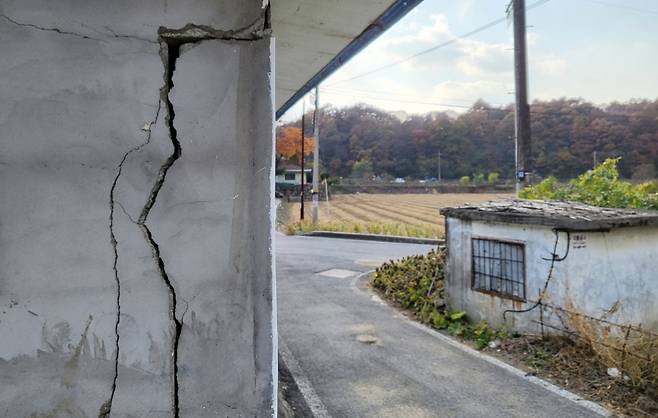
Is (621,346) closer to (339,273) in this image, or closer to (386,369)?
(386,369)

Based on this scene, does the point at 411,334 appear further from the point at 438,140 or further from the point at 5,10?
the point at 438,140

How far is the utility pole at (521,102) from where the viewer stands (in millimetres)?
11516

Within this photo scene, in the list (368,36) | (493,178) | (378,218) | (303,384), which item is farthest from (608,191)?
(493,178)

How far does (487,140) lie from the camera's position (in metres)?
55.9

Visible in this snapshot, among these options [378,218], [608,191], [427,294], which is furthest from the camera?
[378,218]

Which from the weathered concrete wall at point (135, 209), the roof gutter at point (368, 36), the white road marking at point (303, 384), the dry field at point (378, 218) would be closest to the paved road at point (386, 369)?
the white road marking at point (303, 384)

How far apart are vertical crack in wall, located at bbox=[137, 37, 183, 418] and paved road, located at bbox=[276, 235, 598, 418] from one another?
9.01ft

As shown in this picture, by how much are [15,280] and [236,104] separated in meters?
1.29

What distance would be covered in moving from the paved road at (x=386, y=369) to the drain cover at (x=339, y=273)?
1.99m

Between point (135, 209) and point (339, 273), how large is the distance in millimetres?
10241

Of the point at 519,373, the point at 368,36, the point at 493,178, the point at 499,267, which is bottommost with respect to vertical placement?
the point at 519,373

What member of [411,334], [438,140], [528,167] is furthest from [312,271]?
[438,140]

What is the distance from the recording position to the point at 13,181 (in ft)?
6.27

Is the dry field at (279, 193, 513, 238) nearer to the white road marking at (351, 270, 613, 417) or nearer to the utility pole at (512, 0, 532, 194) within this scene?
the utility pole at (512, 0, 532, 194)
